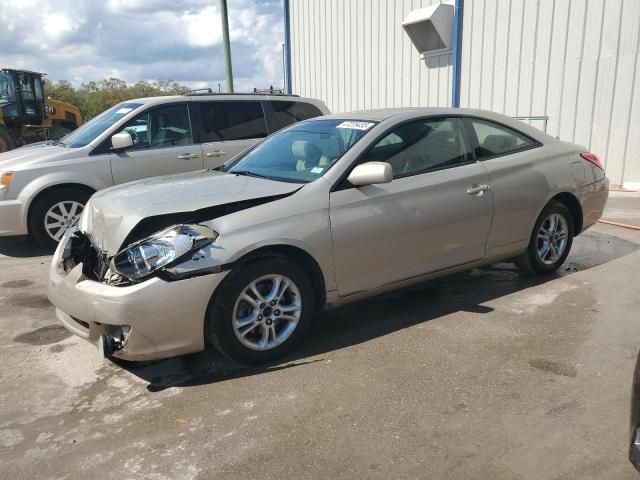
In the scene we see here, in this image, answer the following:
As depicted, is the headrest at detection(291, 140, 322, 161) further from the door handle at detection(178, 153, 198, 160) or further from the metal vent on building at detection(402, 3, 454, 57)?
the metal vent on building at detection(402, 3, 454, 57)

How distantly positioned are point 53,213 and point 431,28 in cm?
880

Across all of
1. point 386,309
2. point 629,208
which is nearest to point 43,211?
point 386,309

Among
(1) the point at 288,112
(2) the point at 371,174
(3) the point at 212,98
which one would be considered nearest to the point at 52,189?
(3) the point at 212,98

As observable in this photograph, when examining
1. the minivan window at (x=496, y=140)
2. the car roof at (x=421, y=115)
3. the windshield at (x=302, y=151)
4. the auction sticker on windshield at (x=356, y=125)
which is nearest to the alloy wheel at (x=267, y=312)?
the windshield at (x=302, y=151)

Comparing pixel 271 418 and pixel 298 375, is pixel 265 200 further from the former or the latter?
pixel 271 418

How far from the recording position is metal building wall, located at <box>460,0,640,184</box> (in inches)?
375

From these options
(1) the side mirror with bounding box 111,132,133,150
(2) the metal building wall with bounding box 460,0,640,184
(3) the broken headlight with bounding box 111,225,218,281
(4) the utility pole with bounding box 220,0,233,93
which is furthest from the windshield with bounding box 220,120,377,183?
(4) the utility pole with bounding box 220,0,233,93

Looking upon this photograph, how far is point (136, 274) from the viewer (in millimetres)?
3297

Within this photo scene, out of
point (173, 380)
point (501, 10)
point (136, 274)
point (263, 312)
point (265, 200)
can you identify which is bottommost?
point (173, 380)

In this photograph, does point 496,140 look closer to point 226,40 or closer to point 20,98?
point 226,40

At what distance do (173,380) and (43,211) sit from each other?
3.98 meters

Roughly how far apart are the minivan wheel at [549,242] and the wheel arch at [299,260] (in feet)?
7.16

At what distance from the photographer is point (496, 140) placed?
4.87 metres

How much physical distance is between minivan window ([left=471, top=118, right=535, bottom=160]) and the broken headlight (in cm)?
247
